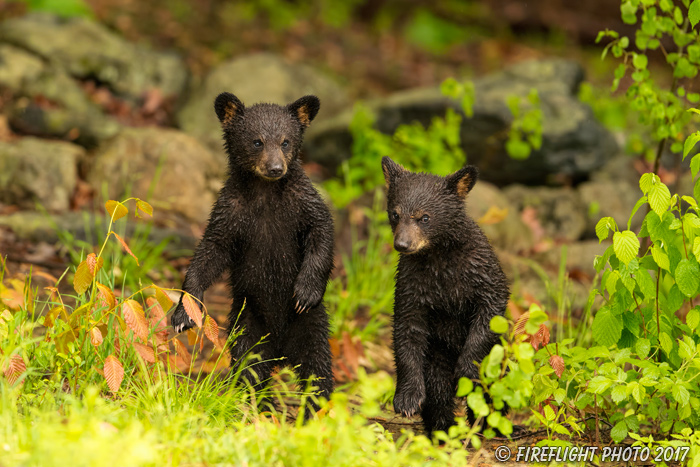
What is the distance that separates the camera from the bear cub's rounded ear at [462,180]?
4.27 m

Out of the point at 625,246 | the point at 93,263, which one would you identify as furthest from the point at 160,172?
the point at 625,246

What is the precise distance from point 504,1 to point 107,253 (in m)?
11.3

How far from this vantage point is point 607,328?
4.02m

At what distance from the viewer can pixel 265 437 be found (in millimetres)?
3500

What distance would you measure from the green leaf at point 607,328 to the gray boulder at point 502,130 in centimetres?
492

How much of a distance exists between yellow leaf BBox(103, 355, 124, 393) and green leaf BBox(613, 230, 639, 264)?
256 cm

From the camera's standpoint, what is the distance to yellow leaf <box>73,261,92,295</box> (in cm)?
398

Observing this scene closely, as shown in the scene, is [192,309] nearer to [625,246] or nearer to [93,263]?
[93,263]

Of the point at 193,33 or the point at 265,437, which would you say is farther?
the point at 193,33

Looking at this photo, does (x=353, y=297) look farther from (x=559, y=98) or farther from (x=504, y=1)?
(x=504, y=1)

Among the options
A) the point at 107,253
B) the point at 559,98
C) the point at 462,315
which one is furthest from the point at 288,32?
the point at 462,315

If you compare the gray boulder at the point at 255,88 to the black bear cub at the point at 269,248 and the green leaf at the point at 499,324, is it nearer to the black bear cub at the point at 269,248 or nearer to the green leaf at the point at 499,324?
the black bear cub at the point at 269,248

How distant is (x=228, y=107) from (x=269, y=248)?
0.86m

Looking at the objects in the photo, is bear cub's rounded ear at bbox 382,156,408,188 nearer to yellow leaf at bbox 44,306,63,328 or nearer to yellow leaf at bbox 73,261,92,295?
yellow leaf at bbox 73,261,92,295
